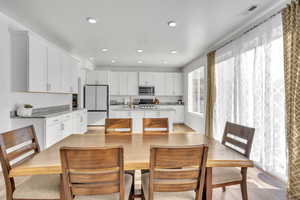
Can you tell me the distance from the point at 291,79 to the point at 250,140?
44.8 inches

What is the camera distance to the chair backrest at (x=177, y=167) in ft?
3.68

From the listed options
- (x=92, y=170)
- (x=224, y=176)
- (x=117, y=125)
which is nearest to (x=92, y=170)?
(x=92, y=170)

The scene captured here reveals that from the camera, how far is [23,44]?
318 cm

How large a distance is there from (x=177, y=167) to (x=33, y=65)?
3.28m

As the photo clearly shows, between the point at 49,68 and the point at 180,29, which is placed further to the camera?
the point at 49,68

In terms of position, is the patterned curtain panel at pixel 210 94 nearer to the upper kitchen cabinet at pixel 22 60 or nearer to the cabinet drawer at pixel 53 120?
the cabinet drawer at pixel 53 120

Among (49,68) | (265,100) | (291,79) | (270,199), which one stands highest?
(49,68)

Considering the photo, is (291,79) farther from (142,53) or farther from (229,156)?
(142,53)

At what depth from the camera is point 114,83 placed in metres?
7.67

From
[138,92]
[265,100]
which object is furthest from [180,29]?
[138,92]

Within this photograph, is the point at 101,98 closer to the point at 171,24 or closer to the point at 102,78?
the point at 102,78

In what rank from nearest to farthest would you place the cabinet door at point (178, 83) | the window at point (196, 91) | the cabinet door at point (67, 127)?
the cabinet door at point (67, 127) → the window at point (196, 91) → the cabinet door at point (178, 83)

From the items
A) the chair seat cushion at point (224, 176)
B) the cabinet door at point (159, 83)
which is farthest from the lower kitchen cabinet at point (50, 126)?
the cabinet door at point (159, 83)

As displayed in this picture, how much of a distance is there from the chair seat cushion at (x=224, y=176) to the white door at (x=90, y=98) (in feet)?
18.9
